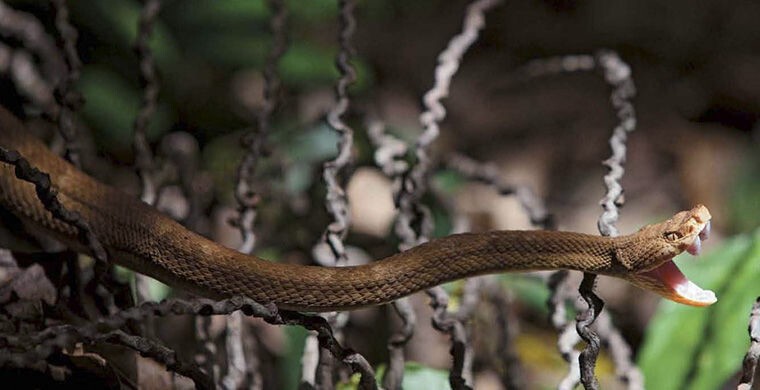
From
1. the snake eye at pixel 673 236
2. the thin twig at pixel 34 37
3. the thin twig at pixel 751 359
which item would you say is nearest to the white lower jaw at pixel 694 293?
the snake eye at pixel 673 236

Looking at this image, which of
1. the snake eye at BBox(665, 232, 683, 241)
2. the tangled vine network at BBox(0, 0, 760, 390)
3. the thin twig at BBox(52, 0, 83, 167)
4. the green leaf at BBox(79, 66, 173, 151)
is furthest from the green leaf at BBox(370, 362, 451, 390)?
the green leaf at BBox(79, 66, 173, 151)

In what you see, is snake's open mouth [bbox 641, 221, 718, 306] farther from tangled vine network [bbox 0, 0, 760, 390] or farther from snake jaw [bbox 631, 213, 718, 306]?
tangled vine network [bbox 0, 0, 760, 390]

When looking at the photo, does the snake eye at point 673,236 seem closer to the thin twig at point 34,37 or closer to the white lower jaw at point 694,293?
the white lower jaw at point 694,293

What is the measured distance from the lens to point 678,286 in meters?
1.82

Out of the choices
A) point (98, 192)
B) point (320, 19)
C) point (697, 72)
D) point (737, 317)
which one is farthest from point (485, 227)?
point (98, 192)

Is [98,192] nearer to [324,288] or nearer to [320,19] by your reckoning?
[324,288]

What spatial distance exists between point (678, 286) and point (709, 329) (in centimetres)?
36

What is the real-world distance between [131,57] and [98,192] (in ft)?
4.10

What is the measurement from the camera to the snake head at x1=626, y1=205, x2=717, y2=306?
1.74m

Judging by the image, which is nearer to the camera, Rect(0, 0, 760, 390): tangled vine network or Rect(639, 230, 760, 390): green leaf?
Rect(0, 0, 760, 390): tangled vine network

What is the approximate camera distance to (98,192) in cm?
198

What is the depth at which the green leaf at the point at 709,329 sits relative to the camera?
6.66ft

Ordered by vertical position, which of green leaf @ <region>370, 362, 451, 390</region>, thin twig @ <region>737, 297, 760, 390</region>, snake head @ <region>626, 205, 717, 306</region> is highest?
snake head @ <region>626, 205, 717, 306</region>

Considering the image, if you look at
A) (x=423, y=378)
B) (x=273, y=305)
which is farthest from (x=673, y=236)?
(x=273, y=305)
